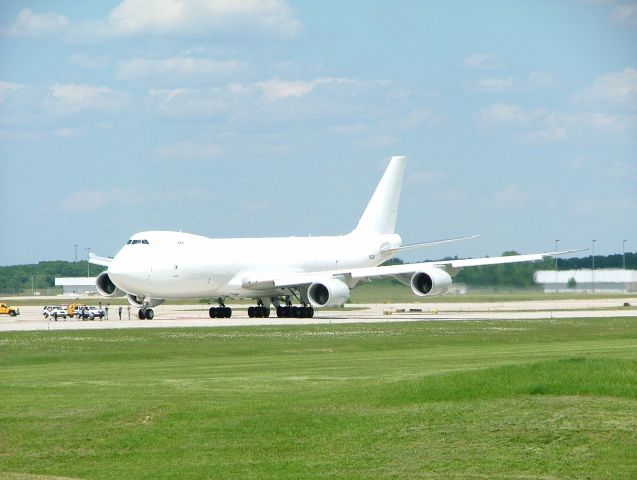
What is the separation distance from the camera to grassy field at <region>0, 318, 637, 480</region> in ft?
71.4

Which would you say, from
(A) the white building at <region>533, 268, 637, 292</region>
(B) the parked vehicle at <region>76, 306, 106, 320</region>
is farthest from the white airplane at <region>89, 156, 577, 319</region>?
(A) the white building at <region>533, 268, 637, 292</region>

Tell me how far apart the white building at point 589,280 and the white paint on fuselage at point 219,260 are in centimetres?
1139

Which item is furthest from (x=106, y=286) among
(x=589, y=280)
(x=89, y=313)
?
(x=589, y=280)

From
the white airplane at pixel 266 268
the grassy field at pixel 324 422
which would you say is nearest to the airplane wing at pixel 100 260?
the white airplane at pixel 266 268

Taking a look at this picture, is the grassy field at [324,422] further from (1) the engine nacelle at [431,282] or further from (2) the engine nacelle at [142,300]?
(2) the engine nacelle at [142,300]

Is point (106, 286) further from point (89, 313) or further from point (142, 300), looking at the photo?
point (89, 313)

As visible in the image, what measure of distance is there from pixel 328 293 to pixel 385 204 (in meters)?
16.8

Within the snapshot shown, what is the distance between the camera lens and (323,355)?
45.7 meters

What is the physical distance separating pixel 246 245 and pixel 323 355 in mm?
37225

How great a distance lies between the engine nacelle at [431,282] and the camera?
7475 cm

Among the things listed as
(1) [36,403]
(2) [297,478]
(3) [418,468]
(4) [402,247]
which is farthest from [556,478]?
(4) [402,247]

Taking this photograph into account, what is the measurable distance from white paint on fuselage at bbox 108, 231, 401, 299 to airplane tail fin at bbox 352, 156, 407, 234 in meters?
0.99

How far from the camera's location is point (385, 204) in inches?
3642

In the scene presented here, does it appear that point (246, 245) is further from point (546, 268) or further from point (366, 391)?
point (366, 391)
